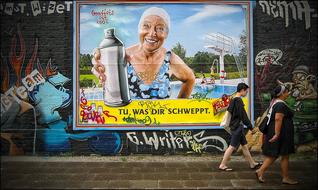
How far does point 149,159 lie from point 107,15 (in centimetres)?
367

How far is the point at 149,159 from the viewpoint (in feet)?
30.6

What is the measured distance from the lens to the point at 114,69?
31.8 feet

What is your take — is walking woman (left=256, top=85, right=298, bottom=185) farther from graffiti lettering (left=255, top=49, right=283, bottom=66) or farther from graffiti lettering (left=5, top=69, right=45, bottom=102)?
graffiti lettering (left=5, top=69, right=45, bottom=102)

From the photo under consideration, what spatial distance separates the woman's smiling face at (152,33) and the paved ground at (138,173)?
8.99 feet

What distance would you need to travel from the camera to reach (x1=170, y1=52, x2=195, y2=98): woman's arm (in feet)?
31.8

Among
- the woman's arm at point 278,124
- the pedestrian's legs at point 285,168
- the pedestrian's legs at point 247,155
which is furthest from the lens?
the pedestrian's legs at point 247,155

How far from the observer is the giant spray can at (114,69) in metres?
9.69

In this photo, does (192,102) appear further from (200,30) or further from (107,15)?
(107,15)

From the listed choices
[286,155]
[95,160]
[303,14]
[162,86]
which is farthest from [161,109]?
[303,14]

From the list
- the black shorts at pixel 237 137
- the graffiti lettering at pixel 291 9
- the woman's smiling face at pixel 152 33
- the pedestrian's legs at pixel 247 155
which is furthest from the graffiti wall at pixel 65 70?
the black shorts at pixel 237 137

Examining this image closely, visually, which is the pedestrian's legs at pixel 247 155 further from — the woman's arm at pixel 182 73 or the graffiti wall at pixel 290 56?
the woman's arm at pixel 182 73

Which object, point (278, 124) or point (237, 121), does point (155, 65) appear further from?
point (278, 124)

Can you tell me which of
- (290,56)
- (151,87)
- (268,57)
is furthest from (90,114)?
(290,56)

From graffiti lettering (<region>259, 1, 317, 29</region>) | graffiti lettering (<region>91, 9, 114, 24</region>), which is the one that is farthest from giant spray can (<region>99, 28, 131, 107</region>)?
graffiti lettering (<region>259, 1, 317, 29</region>)
